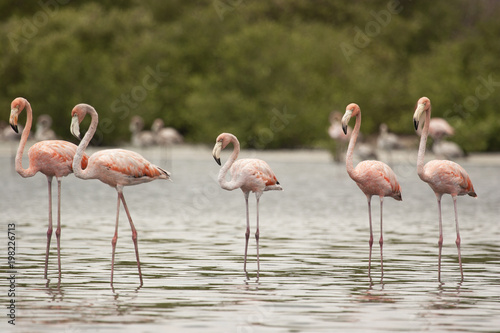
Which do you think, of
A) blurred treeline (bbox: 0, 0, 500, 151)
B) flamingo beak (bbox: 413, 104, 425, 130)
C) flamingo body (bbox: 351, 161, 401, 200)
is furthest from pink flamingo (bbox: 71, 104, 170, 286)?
blurred treeline (bbox: 0, 0, 500, 151)

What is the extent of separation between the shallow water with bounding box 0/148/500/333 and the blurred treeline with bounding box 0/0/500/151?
15.7 m

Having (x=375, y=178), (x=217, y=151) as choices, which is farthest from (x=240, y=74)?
(x=217, y=151)

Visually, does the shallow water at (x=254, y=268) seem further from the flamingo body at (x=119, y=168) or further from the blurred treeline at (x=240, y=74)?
the blurred treeline at (x=240, y=74)

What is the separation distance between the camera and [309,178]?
2431cm

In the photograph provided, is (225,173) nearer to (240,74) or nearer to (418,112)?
(418,112)

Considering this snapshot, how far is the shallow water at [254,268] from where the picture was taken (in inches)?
282

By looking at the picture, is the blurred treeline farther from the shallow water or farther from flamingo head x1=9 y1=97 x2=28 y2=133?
flamingo head x1=9 y1=97 x2=28 y2=133

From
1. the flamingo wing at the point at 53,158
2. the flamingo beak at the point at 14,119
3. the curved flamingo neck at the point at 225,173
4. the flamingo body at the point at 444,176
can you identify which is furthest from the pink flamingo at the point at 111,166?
the flamingo body at the point at 444,176

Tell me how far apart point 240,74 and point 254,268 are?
26280 mm

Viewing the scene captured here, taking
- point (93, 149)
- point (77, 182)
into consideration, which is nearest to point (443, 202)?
point (77, 182)

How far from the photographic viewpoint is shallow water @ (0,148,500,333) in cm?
717

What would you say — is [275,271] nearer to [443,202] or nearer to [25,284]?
[25,284]

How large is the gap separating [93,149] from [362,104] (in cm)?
967

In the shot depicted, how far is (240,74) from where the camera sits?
35.8m
